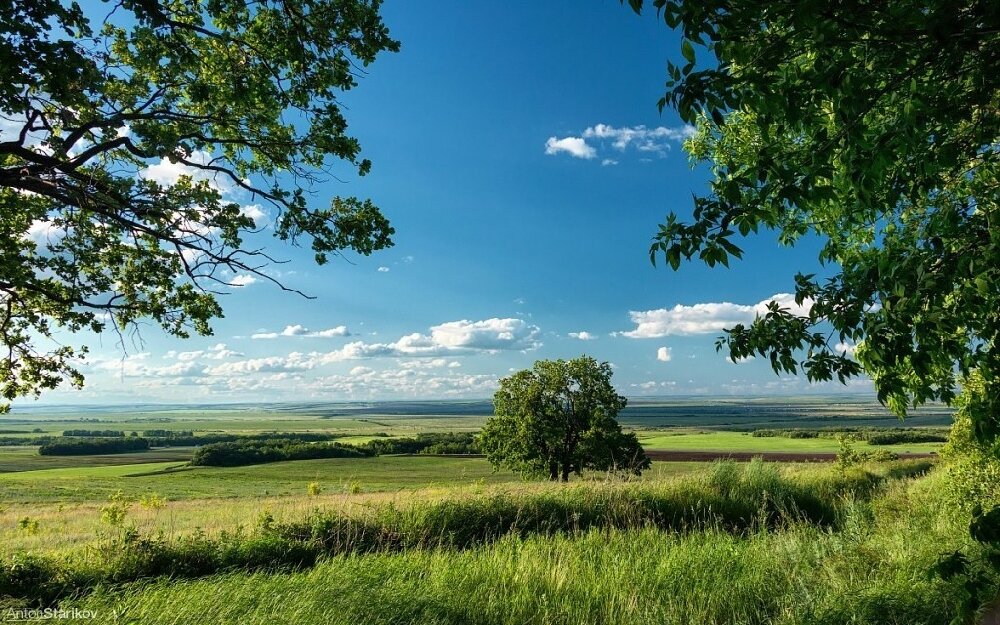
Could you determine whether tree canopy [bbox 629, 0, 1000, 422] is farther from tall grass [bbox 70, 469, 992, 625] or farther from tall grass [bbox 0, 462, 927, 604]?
tall grass [bbox 0, 462, 927, 604]

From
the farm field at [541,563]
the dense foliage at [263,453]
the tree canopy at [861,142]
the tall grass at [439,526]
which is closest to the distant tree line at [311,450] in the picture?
the dense foliage at [263,453]

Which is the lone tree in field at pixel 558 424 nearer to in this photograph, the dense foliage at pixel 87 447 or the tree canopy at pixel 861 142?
the tree canopy at pixel 861 142

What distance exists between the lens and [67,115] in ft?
23.8

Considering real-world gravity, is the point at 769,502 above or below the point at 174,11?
below

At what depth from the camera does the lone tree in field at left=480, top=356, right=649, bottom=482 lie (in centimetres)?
4369

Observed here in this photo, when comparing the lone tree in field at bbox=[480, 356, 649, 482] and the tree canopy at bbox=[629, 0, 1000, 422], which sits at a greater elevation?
the tree canopy at bbox=[629, 0, 1000, 422]

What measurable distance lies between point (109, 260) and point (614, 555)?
1151 cm

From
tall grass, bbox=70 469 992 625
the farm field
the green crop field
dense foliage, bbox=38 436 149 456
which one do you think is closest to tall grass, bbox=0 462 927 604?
the farm field

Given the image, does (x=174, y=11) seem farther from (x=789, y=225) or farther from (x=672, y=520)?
(x=672, y=520)

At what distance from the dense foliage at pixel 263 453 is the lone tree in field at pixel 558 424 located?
152ft

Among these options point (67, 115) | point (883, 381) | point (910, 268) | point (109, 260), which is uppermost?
point (67, 115)

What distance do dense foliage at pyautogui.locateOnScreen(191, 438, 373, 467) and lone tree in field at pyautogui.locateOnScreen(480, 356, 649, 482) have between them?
46.3m

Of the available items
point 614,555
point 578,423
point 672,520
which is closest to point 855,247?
point 614,555

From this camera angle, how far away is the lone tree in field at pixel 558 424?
1720 inches
